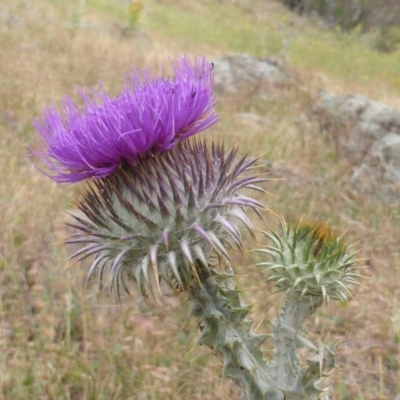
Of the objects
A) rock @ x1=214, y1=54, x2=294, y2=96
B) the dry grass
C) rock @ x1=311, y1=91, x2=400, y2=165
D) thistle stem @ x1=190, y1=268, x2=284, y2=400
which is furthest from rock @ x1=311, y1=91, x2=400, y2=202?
thistle stem @ x1=190, y1=268, x2=284, y2=400

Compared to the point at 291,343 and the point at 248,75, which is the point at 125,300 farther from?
the point at 248,75

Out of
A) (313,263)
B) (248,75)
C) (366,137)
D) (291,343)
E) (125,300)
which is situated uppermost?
(313,263)

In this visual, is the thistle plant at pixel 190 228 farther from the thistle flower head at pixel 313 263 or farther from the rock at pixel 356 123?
the rock at pixel 356 123

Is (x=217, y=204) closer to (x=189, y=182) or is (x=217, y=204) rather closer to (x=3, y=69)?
(x=189, y=182)

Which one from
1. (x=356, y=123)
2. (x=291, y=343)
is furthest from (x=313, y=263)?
(x=356, y=123)

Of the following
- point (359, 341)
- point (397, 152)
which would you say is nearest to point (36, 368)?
point (359, 341)

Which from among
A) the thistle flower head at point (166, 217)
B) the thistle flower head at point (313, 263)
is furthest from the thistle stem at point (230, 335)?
the thistle flower head at point (313, 263)

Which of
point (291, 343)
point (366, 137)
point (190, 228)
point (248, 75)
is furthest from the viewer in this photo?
point (248, 75)
